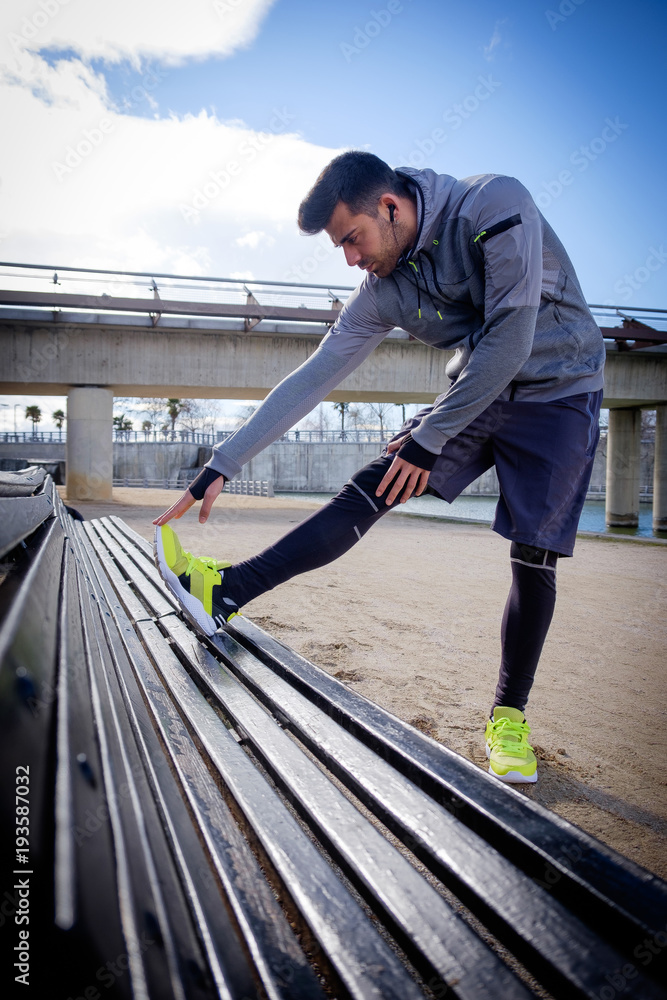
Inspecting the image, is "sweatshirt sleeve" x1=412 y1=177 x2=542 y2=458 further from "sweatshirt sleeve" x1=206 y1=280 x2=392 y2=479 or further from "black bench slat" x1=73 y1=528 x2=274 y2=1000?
"black bench slat" x1=73 y1=528 x2=274 y2=1000

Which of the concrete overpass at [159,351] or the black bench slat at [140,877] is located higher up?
the concrete overpass at [159,351]

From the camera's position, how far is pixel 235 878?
0.92 metres

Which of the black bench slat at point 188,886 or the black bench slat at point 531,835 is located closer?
the black bench slat at point 188,886

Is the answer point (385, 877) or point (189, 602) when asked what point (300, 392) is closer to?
point (189, 602)

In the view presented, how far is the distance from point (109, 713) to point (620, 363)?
2263cm

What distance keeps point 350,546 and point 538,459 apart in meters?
0.74

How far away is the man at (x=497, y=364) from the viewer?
1.81 metres

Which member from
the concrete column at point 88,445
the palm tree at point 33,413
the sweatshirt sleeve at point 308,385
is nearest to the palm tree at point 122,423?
the palm tree at point 33,413

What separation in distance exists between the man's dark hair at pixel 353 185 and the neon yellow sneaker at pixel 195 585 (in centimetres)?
138

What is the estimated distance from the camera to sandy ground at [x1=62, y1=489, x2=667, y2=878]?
1810 millimetres

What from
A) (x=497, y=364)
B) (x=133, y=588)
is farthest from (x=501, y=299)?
(x=133, y=588)

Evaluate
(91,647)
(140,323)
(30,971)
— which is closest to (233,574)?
(91,647)

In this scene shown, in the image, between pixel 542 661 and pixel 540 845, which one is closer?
pixel 540 845

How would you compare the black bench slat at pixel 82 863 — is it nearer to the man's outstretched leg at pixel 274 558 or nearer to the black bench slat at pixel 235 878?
the black bench slat at pixel 235 878
